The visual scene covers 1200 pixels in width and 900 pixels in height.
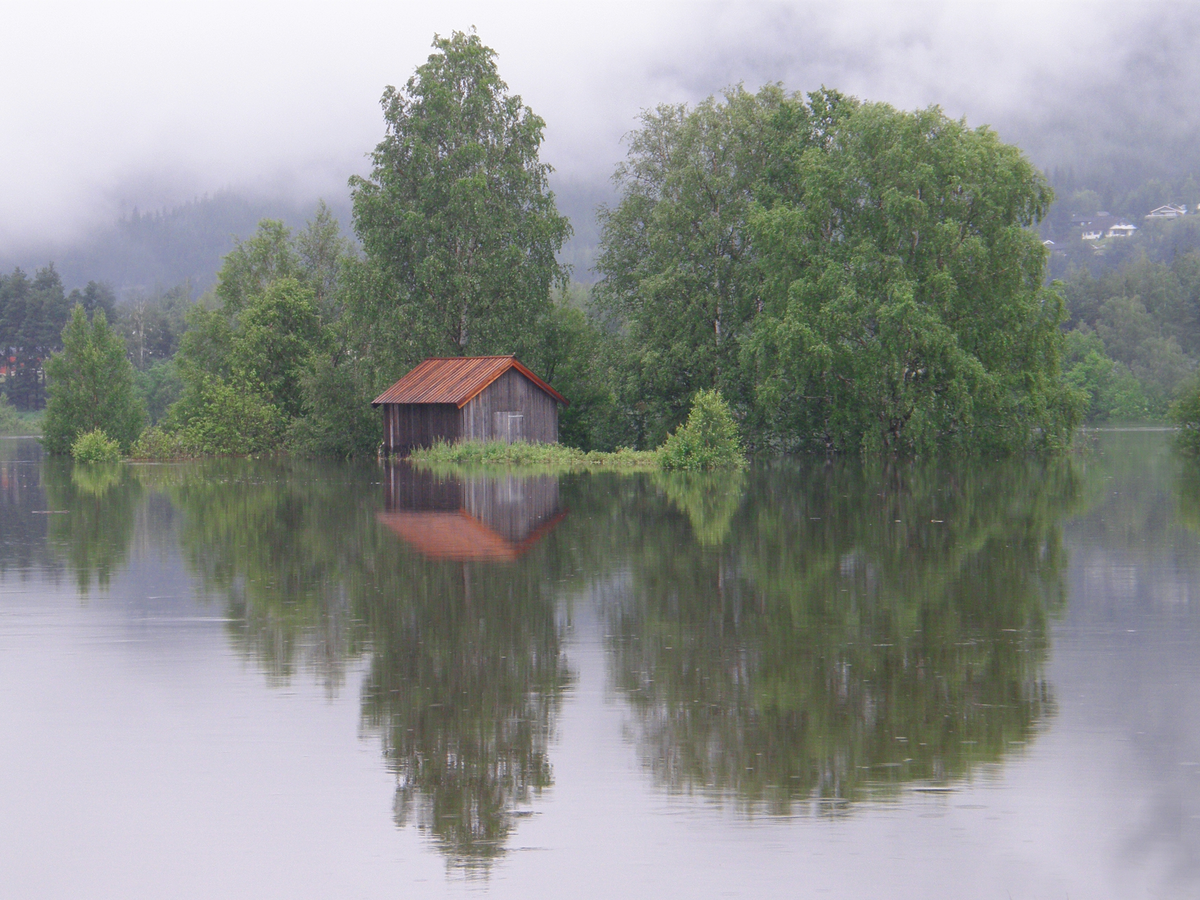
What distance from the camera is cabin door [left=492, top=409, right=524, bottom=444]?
54281mm

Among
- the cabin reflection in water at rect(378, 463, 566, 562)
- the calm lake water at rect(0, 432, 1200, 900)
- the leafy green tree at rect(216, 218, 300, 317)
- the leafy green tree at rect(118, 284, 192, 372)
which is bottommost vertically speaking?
the calm lake water at rect(0, 432, 1200, 900)

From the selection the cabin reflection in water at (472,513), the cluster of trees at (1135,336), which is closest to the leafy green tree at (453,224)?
the cabin reflection in water at (472,513)

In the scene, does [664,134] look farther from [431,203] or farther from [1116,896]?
[1116,896]

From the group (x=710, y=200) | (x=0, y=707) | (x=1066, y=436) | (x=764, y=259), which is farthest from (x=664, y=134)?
(x=0, y=707)

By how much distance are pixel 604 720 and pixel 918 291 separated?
141 ft

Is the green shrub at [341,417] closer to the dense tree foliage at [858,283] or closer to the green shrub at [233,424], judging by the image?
the green shrub at [233,424]

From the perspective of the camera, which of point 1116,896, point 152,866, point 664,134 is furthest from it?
point 664,134

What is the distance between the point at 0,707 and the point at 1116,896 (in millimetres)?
7492

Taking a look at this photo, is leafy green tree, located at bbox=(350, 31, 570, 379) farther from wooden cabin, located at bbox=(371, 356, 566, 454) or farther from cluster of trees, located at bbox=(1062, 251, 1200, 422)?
cluster of trees, located at bbox=(1062, 251, 1200, 422)

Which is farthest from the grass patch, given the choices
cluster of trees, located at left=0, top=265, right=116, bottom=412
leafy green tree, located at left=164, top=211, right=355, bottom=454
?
cluster of trees, located at left=0, top=265, right=116, bottom=412

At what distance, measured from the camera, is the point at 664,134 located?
5859 centimetres

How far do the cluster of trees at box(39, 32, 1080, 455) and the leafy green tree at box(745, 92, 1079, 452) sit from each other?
0.35 ft

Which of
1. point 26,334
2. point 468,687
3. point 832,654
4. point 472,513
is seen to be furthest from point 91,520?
point 26,334

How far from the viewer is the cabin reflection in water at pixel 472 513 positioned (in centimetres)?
1944
